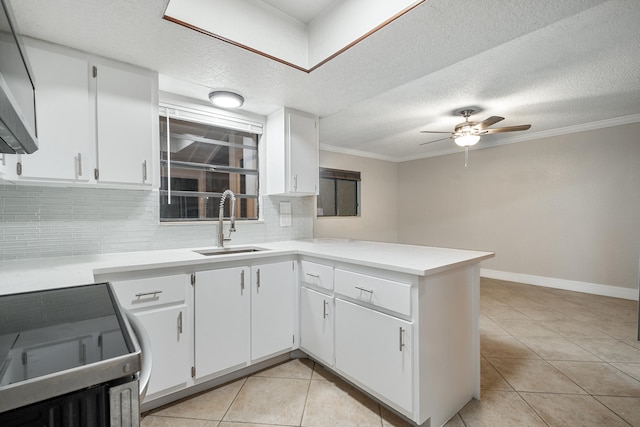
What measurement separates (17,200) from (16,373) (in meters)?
1.84

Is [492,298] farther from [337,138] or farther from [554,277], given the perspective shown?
[337,138]

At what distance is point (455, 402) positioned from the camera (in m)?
1.64

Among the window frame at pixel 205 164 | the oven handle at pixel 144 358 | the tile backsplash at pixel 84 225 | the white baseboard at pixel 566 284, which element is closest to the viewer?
the oven handle at pixel 144 358

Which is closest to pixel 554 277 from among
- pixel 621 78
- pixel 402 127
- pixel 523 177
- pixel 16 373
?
pixel 523 177

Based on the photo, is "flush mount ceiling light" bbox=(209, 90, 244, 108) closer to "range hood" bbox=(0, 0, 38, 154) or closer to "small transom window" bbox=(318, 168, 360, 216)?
"range hood" bbox=(0, 0, 38, 154)

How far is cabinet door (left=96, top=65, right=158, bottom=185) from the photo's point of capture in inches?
69.4

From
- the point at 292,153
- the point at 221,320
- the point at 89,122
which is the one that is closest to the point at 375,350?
the point at 221,320

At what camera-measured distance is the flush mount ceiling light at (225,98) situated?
7.30 feet

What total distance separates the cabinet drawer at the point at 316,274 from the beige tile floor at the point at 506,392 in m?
0.68

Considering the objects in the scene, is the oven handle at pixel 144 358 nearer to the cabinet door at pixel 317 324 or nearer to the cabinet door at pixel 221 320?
the cabinet door at pixel 221 320

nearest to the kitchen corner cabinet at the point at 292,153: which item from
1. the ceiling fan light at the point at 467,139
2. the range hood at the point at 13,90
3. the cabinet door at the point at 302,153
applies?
the cabinet door at the point at 302,153

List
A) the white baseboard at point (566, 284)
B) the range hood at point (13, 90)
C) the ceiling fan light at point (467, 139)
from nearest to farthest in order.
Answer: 1. the range hood at point (13, 90)
2. the ceiling fan light at point (467, 139)
3. the white baseboard at point (566, 284)

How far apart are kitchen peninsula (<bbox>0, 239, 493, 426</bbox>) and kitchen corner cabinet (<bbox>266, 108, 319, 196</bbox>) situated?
2.58 ft

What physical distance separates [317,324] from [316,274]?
0.36 m
